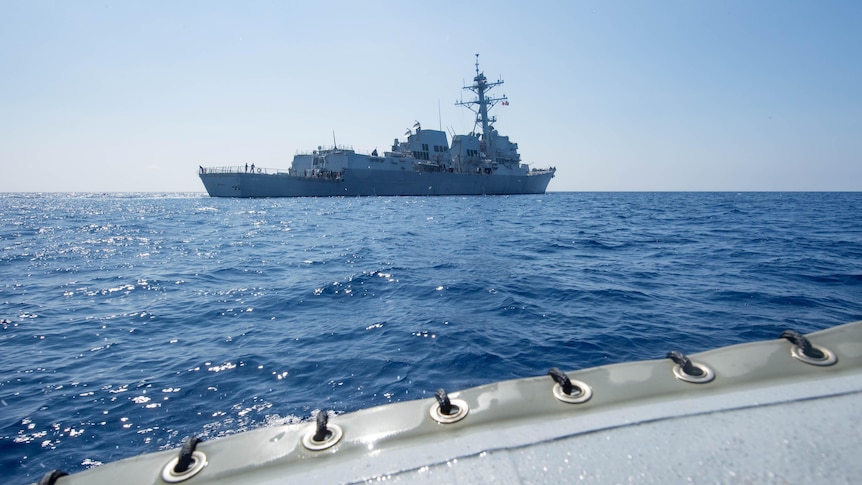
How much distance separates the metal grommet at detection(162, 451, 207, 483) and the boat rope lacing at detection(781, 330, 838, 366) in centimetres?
235

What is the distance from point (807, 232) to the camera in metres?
14.5

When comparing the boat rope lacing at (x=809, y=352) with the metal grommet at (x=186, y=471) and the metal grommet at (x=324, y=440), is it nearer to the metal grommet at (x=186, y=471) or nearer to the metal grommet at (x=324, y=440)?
the metal grommet at (x=324, y=440)

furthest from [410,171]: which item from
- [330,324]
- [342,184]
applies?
[330,324]

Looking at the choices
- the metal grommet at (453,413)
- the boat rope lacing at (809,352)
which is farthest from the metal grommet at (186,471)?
the boat rope lacing at (809,352)

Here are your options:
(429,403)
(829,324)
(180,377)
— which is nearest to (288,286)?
(180,377)

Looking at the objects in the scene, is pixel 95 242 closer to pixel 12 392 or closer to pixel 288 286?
pixel 288 286

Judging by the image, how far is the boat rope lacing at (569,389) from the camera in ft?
5.10

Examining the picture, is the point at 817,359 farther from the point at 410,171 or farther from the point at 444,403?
the point at 410,171

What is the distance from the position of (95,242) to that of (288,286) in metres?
12.8

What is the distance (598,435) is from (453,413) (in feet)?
1.72

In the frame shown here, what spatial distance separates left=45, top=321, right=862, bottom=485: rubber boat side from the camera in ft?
3.85

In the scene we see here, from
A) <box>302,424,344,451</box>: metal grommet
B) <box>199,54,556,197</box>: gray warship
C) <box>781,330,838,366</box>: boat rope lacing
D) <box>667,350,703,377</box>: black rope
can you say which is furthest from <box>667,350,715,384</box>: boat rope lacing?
<box>199,54,556,197</box>: gray warship

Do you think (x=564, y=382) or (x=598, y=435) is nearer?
(x=598, y=435)

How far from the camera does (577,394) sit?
1601 millimetres
